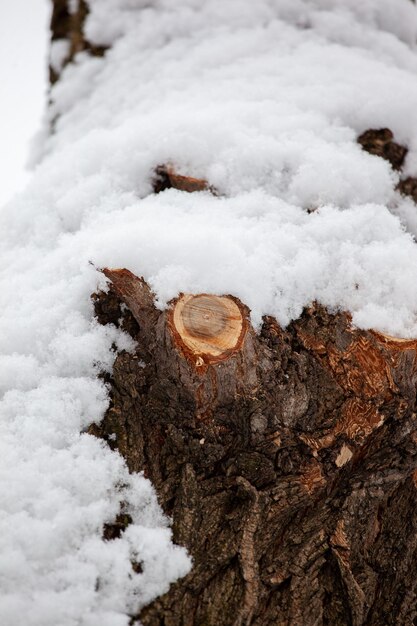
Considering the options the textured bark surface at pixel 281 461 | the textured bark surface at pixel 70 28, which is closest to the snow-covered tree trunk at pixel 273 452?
the textured bark surface at pixel 281 461

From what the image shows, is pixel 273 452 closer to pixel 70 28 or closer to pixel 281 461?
pixel 281 461

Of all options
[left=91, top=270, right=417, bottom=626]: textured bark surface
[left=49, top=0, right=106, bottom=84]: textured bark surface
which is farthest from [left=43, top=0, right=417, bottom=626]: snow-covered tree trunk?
[left=49, top=0, right=106, bottom=84]: textured bark surface

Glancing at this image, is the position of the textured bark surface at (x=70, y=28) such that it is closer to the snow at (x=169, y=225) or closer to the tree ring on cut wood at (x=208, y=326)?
the snow at (x=169, y=225)

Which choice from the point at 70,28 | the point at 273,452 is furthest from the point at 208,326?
the point at 70,28

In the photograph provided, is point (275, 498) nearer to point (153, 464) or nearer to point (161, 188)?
point (153, 464)

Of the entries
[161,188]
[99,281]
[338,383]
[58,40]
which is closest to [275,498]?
[338,383]

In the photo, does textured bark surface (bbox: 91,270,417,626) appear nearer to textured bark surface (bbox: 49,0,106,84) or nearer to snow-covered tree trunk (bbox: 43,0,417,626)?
snow-covered tree trunk (bbox: 43,0,417,626)
